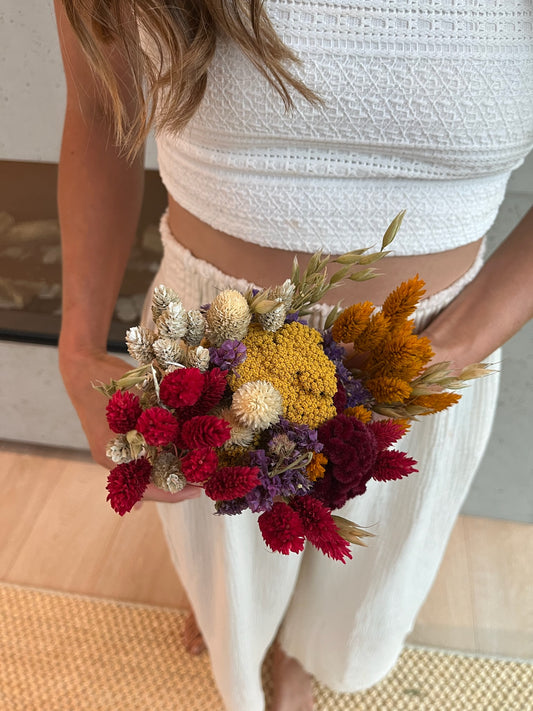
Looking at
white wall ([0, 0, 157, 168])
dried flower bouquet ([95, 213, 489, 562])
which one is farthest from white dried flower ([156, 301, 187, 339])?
white wall ([0, 0, 157, 168])

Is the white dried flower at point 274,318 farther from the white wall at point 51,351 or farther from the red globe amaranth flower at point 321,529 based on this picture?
the white wall at point 51,351

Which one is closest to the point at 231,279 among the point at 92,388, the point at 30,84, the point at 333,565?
the point at 92,388

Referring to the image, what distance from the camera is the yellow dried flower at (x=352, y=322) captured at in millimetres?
368

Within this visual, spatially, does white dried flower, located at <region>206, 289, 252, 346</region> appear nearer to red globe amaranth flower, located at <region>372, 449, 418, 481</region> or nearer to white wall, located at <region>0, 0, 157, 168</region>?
red globe amaranth flower, located at <region>372, 449, 418, 481</region>

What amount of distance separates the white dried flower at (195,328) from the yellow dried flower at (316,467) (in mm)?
110

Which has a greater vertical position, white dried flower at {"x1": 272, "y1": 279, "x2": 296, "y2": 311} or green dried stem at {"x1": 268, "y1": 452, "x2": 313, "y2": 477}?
white dried flower at {"x1": 272, "y1": 279, "x2": 296, "y2": 311}

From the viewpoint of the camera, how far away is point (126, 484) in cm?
31

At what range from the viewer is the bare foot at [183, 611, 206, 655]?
1.12 m

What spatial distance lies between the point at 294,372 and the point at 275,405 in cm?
4

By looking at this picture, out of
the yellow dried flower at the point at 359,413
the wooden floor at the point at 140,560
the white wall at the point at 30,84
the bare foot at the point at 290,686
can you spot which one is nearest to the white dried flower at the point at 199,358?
the yellow dried flower at the point at 359,413

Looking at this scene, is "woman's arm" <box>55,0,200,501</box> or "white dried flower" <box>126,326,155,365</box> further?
"woman's arm" <box>55,0,200,501</box>

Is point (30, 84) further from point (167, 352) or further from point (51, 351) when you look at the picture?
point (167, 352)

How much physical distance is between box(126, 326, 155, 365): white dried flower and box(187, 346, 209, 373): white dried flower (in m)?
0.03

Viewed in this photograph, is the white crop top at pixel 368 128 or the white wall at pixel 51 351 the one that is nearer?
the white crop top at pixel 368 128
